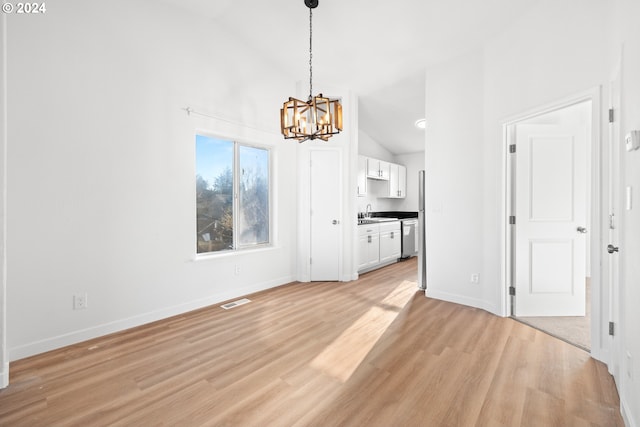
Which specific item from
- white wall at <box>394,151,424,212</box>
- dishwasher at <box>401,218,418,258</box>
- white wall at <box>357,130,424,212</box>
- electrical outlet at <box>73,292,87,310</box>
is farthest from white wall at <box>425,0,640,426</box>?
white wall at <box>394,151,424,212</box>

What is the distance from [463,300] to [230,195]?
3.26 meters

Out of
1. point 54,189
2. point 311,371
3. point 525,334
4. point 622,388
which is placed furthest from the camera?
point 525,334

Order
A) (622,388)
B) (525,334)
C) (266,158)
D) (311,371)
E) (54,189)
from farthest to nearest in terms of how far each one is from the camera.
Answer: (266,158), (525,334), (54,189), (311,371), (622,388)

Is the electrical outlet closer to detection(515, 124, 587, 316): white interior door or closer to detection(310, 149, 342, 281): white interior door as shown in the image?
Result: detection(310, 149, 342, 281): white interior door

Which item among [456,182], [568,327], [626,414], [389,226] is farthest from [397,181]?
[626,414]

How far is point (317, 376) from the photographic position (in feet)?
7.24

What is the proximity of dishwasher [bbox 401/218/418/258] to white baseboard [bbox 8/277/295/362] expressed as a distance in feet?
A: 12.4

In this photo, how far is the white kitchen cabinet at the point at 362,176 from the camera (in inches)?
254

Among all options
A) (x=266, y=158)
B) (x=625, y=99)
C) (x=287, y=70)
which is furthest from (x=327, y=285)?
(x=625, y=99)

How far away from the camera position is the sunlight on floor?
233 cm

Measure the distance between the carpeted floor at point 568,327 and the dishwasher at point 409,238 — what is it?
3.59 meters

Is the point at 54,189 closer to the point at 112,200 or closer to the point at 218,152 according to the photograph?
the point at 112,200

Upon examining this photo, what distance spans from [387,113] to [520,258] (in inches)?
141

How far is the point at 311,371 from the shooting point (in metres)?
2.28
